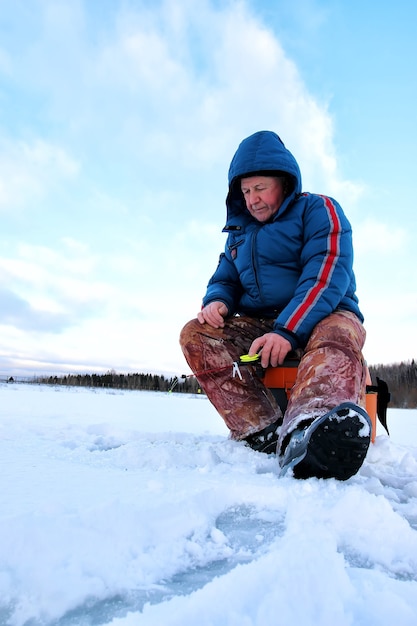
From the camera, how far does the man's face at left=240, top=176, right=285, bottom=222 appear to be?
2035 millimetres

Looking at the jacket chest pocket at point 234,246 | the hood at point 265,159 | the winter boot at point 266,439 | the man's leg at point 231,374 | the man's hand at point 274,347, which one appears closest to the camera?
the man's hand at point 274,347

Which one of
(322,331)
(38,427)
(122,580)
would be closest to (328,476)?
(322,331)

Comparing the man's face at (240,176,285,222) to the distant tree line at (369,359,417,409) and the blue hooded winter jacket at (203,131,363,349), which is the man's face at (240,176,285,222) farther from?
the distant tree line at (369,359,417,409)

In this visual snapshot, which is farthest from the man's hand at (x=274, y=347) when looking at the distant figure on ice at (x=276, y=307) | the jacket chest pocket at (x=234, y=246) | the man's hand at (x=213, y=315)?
the jacket chest pocket at (x=234, y=246)

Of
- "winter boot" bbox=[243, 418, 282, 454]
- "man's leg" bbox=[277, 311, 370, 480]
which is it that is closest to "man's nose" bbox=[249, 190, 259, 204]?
"man's leg" bbox=[277, 311, 370, 480]

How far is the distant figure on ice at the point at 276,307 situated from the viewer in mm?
1457

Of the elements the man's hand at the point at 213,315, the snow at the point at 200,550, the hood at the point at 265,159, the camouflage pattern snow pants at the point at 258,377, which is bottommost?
the snow at the point at 200,550

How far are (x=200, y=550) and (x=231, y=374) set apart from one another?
1.26 metres

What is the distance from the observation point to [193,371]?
2.05 metres

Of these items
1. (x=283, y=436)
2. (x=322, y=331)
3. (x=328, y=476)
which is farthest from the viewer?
(x=322, y=331)

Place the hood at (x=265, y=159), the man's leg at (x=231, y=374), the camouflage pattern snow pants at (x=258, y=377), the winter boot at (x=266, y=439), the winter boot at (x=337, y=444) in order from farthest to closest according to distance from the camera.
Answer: the hood at (x=265, y=159) < the man's leg at (x=231, y=374) < the winter boot at (x=266, y=439) < the camouflage pattern snow pants at (x=258, y=377) < the winter boot at (x=337, y=444)

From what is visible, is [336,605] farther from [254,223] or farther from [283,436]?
[254,223]

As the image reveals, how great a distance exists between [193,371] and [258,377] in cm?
32

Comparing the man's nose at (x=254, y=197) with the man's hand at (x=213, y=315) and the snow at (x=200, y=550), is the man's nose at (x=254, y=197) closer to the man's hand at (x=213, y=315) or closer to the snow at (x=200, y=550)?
the man's hand at (x=213, y=315)
